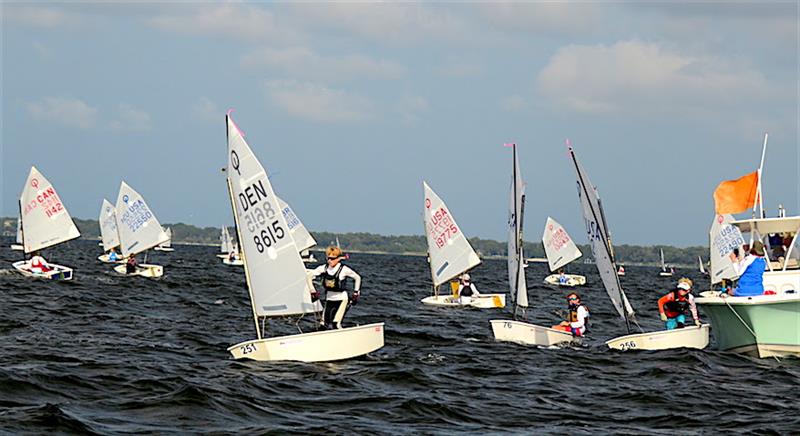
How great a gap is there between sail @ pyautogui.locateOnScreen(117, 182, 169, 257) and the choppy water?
108ft

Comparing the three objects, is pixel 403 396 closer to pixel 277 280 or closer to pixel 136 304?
pixel 277 280

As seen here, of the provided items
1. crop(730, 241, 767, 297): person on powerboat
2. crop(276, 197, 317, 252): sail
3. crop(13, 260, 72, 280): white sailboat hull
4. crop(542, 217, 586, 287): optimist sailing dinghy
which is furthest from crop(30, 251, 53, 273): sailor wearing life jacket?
crop(542, 217, 586, 287): optimist sailing dinghy

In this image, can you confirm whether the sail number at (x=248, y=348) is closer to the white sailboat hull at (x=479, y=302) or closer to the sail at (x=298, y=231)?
the white sailboat hull at (x=479, y=302)

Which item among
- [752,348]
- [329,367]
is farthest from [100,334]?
[752,348]

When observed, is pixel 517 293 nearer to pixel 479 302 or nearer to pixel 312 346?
pixel 312 346

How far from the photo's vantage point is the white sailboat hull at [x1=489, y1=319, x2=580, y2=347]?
2514 centimetres

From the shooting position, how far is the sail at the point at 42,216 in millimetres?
51344

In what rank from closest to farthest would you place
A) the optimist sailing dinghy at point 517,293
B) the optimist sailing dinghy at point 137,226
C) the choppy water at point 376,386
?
the choppy water at point 376,386 → the optimist sailing dinghy at point 517,293 → the optimist sailing dinghy at point 137,226

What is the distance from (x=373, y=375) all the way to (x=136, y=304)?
62.9ft

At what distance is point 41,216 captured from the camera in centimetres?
5162

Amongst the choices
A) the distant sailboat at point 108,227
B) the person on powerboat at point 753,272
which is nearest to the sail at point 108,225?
the distant sailboat at point 108,227

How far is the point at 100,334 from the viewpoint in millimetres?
26047

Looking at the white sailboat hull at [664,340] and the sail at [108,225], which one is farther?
the sail at [108,225]

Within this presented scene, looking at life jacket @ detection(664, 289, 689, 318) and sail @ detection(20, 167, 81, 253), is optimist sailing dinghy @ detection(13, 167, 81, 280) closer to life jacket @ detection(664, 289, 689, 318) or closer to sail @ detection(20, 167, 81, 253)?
sail @ detection(20, 167, 81, 253)
